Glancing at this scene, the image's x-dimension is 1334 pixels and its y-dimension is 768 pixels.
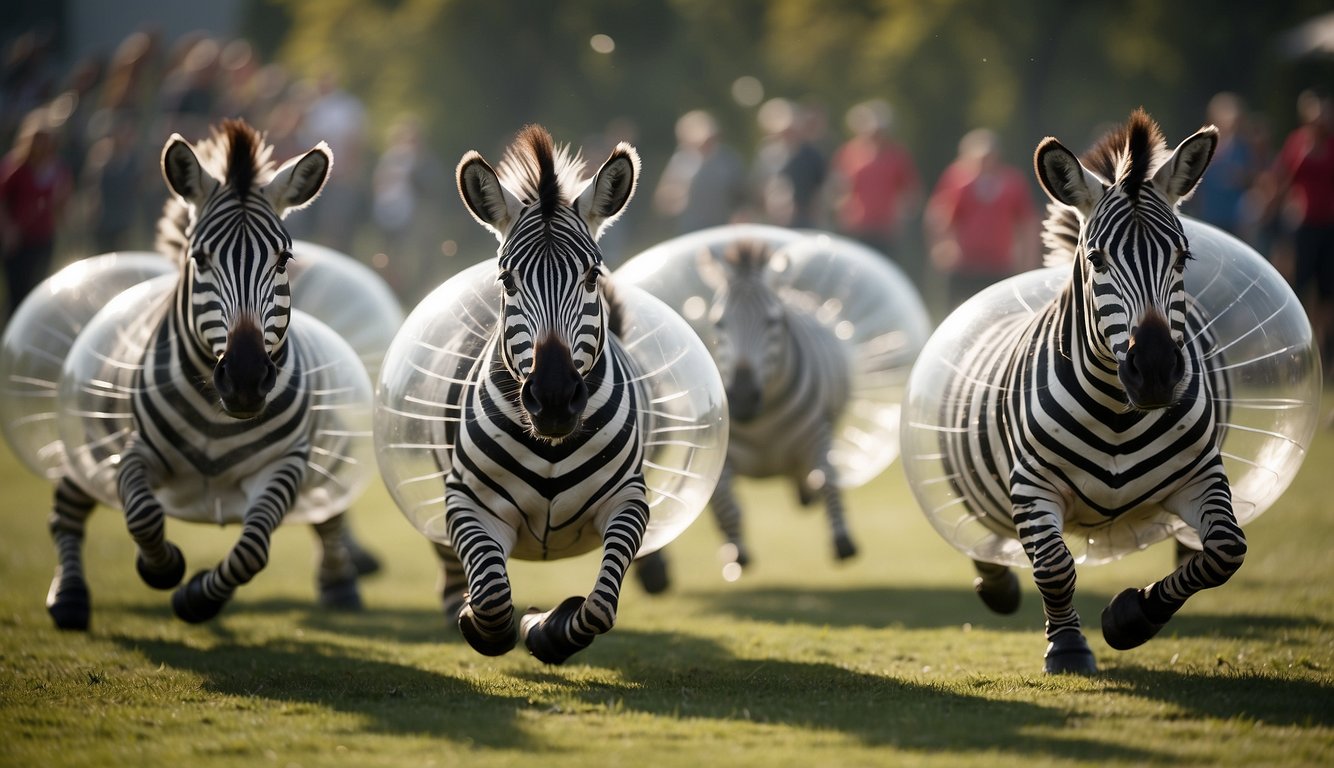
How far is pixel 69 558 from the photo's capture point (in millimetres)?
9633

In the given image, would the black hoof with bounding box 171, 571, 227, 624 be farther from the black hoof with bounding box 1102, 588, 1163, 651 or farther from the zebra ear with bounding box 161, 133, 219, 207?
the black hoof with bounding box 1102, 588, 1163, 651

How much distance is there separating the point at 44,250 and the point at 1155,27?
2843 centimetres

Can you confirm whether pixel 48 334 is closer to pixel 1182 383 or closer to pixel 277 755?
pixel 277 755

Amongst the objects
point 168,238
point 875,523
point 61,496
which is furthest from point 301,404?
point 875,523

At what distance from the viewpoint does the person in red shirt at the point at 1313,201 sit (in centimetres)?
1752

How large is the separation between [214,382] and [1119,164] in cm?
457

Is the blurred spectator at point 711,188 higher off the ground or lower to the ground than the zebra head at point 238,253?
higher

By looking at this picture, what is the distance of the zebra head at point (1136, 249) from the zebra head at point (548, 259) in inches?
85.5

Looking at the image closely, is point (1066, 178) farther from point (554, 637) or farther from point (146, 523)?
point (146, 523)

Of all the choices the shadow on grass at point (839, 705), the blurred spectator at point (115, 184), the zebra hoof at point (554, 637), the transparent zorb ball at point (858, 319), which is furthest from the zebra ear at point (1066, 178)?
the blurred spectator at point (115, 184)

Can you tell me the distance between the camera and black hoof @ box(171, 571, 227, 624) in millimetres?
8039

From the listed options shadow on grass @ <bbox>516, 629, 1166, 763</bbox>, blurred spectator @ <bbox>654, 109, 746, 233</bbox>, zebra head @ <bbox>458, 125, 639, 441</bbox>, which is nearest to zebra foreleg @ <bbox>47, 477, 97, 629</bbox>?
shadow on grass @ <bbox>516, 629, 1166, 763</bbox>

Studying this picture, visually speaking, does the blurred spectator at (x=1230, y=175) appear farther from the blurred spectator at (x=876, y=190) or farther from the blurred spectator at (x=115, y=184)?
the blurred spectator at (x=115, y=184)

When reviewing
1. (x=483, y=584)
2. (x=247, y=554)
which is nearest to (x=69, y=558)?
(x=247, y=554)
